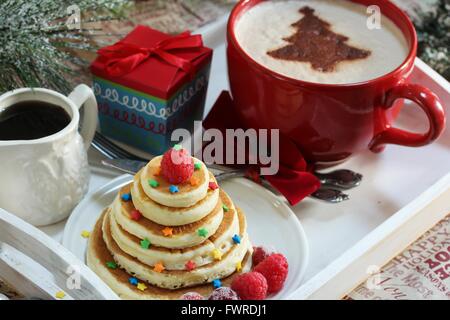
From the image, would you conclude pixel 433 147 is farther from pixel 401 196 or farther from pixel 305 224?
pixel 305 224

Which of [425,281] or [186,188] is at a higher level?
[186,188]

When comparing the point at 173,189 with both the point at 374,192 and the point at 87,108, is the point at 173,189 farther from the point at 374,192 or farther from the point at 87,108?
the point at 374,192

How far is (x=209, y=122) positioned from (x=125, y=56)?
0.21m

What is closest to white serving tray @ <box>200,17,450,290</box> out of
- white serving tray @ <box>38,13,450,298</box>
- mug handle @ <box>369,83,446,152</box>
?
white serving tray @ <box>38,13,450,298</box>

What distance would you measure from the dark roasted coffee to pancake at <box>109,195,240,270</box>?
195 millimetres

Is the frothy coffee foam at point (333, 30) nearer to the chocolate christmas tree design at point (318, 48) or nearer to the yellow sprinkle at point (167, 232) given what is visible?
the chocolate christmas tree design at point (318, 48)

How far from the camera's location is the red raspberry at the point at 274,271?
1078 mm

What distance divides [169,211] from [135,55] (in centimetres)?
38

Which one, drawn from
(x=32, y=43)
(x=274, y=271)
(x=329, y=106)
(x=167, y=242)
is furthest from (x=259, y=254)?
(x=32, y=43)

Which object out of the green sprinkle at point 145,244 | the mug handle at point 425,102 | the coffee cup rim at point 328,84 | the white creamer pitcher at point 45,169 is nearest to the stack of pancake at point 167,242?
the green sprinkle at point 145,244

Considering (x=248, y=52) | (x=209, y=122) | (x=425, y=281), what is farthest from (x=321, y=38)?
(x=425, y=281)

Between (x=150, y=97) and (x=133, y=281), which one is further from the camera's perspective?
(x=150, y=97)

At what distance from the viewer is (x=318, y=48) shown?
1311mm

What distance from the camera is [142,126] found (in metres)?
1.34
